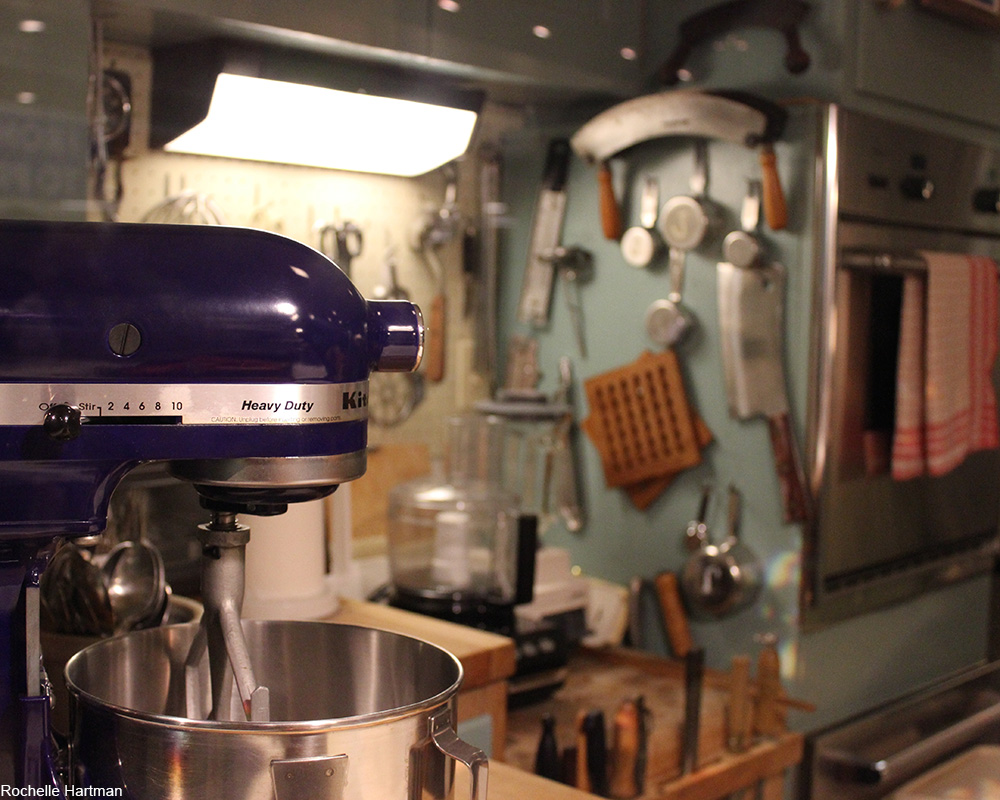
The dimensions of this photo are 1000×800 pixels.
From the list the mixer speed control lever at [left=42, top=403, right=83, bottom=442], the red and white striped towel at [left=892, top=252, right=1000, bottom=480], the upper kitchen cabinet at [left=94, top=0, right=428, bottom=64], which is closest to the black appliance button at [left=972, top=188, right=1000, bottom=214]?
the red and white striped towel at [left=892, top=252, right=1000, bottom=480]

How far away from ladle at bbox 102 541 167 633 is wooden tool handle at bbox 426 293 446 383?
0.95 metres

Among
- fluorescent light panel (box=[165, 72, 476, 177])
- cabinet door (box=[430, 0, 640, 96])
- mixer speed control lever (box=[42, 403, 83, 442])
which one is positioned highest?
cabinet door (box=[430, 0, 640, 96])

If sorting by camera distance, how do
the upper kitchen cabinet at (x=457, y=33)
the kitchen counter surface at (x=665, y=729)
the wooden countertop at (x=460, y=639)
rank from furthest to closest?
the kitchen counter surface at (x=665, y=729), the upper kitchen cabinet at (x=457, y=33), the wooden countertop at (x=460, y=639)

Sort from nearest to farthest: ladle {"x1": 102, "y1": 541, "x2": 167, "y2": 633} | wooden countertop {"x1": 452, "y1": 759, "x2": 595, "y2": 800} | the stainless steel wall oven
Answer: wooden countertop {"x1": 452, "y1": 759, "x2": 595, "y2": 800} → ladle {"x1": 102, "y1": 541, "x2": 167, "y2": 633} → the stainless steel wall oven

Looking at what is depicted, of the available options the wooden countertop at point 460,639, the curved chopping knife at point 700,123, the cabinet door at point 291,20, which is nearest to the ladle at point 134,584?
the wooden countertop at point 460,639

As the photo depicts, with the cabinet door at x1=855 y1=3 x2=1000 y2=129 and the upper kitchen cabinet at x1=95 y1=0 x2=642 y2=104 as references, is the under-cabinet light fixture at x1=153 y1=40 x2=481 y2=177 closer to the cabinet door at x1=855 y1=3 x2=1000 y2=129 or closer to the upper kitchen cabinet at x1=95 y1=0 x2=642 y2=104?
the upper kitchen cabinet at x1=95 y1=0 x2=642 y2=104

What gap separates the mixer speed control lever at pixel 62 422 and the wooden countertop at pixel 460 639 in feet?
2.12

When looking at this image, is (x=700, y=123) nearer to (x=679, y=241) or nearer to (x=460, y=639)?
(x=679, y=241)

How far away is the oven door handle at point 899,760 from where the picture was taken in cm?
185

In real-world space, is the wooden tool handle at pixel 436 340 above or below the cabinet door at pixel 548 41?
below

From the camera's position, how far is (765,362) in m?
1.83

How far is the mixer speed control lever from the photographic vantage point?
2.27 ft

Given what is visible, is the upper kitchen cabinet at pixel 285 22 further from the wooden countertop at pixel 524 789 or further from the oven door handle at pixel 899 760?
the oven door handle at pixel 899 760

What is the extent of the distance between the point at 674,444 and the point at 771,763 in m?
0.56
